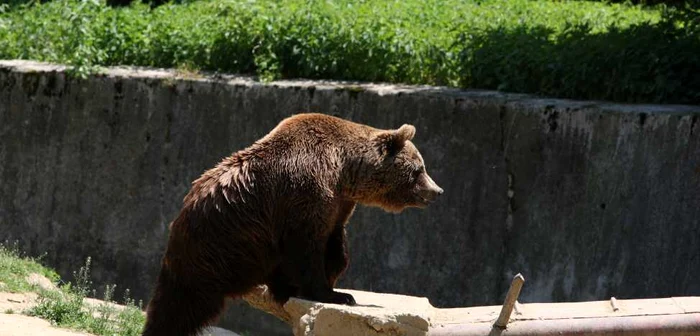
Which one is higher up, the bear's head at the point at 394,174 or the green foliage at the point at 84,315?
the bear's head at the point at 394,174

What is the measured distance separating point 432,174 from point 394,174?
102 inches

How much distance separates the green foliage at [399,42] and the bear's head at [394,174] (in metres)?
3.04

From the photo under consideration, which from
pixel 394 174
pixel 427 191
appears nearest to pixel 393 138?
pixel 394 174

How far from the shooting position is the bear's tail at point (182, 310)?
6.12 meters

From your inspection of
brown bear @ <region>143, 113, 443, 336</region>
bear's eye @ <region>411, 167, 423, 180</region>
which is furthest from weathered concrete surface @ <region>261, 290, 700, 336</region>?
bear's eye @ <region>411, 167, 423, 180</region>

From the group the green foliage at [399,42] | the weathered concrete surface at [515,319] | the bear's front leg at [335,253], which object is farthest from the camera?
the green foliage at [399,42]

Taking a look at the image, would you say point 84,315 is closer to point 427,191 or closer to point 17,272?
point 17,272

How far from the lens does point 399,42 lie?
1052 centimetres

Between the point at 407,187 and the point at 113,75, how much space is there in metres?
4.76

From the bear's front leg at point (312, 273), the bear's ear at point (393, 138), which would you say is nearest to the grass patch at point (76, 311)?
the bear's front leg at point (312, 273)

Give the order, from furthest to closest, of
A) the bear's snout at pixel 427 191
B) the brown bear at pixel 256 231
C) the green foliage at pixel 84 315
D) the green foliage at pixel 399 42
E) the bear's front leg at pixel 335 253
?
the green foliage at pixel 399 42 → the green foliage at pixel 84 315 → the bear's snout at pixel 427 191 → the bear's front leg at pixel 335 253 → the brown bear at pixel 256 231

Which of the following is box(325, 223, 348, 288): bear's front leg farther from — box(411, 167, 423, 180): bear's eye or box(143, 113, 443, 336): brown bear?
box(411, 167, 423, 180): bear's eye

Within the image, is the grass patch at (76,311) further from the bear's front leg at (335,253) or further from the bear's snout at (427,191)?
the bear's snout at (427,191)

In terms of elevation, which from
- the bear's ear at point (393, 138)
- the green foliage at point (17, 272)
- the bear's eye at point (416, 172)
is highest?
the bear's ear at point (393, 138)
